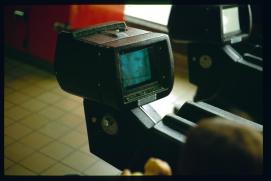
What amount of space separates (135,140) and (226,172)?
93cm

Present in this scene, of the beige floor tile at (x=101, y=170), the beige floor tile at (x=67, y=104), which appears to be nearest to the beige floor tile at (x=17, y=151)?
Result: the beige floor tile at (x=101, y=170)

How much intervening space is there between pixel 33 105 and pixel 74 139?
77cm

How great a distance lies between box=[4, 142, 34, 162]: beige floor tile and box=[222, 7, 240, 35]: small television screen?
1.95 meters

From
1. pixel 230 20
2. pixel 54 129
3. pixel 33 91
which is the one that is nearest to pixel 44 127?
pixel 54 129

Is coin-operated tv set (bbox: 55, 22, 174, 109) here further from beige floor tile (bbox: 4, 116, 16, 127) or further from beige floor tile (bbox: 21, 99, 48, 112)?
beige floor tile (bbox: 21, 99, 48, 112)

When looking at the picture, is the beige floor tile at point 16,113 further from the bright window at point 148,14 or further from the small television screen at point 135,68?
the small television screen at point 135,68

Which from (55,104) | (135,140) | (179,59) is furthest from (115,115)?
(179,59)

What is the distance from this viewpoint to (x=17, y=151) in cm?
341

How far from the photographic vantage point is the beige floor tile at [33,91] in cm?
434

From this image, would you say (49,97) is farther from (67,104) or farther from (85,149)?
(85,149)

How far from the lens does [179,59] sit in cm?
512

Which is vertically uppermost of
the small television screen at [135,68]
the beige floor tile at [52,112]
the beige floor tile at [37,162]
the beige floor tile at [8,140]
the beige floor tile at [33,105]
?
the small television screen at [135,68]

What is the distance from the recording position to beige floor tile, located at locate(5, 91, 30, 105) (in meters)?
4.16

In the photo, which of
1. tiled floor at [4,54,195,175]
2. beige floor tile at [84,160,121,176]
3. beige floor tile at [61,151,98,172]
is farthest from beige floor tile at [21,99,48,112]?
beige floor tile at [84,160,121,176]
